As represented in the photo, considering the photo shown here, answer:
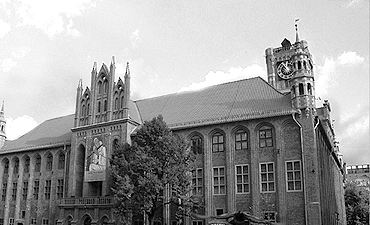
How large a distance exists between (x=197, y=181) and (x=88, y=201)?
38.0 feet

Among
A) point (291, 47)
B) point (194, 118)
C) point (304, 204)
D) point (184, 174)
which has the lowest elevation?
point (304, 204)

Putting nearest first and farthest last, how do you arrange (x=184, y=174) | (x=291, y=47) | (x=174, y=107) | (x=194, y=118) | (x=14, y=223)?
1. (x=184, y=174)
2. (x=194, y=118)
3. (x=174, y=107)
4. (x=14, y=223)
5. (x=291, y=47)

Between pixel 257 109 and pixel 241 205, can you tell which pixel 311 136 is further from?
pixel 241 205

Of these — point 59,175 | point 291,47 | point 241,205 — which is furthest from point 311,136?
point 291,47

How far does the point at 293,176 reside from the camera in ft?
112

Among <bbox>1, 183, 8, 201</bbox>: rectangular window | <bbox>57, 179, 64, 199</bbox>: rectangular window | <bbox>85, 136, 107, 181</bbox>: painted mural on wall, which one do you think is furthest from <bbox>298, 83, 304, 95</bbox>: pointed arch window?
<bbox>1, 183, 8, 201</bbox>: rectangular window

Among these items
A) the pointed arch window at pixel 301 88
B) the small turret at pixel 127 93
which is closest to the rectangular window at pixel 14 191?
the small turret at pixel 127 93

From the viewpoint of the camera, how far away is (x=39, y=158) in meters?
50.1

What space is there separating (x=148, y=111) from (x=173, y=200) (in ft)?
50.8

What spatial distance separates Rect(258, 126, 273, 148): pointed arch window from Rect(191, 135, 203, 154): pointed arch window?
19.5 feet

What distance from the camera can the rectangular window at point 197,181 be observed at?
37.8 metres

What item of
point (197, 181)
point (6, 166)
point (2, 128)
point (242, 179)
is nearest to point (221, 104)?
point (197, 181)

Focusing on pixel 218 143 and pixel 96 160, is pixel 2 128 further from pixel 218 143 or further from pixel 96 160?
pixel 218 143

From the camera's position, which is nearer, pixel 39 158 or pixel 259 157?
pixel 259 157
